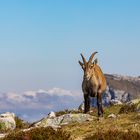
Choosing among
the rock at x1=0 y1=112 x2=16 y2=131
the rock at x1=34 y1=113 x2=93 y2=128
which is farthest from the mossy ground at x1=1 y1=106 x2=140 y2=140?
the rock at x1=0 y1=112 x2=16 y2=131

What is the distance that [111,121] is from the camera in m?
19.4

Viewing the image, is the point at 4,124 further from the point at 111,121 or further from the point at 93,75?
the point at 111,121

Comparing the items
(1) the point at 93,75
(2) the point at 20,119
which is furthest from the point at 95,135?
(2) the point at 20,119

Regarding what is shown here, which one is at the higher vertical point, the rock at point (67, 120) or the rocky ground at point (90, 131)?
the rock at point (67, 120)

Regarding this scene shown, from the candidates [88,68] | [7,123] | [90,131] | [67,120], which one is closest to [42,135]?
[90,131]

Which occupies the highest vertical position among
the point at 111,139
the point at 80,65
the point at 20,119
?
the point at 80,65

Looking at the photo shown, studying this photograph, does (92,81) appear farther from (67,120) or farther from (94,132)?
(94,132)

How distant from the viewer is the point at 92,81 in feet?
74.1

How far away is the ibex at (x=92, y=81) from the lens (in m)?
22.2

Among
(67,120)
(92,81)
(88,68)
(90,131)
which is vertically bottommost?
(90,131)

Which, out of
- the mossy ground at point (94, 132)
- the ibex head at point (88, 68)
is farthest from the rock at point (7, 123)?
the mossy ground at point (94, 132)

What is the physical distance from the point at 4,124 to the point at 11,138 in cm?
831

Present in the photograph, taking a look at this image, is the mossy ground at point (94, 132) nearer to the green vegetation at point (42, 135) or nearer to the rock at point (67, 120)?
the green vegetation at point (42, 135)

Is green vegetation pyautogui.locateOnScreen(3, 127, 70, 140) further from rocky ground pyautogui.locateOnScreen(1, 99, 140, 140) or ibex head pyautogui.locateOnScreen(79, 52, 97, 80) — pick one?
Answer: ibex head pyautogui.locateOnScreen(79, 52, 97, 80)
